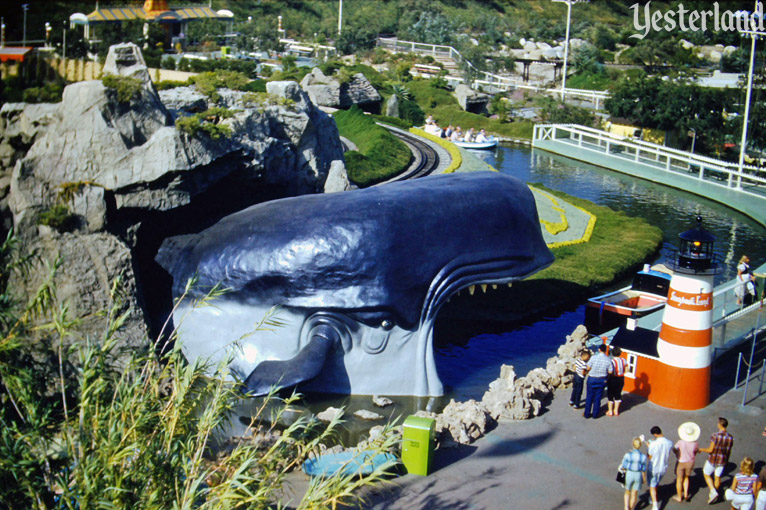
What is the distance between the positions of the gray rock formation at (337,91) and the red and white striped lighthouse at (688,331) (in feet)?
93.0

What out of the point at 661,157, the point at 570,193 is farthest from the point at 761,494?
the point at 661,157

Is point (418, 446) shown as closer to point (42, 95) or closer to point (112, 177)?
point (112, 177)

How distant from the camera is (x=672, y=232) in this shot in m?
33.7

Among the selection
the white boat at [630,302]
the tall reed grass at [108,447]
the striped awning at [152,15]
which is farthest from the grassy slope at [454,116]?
the tall reed grass at [108,447]

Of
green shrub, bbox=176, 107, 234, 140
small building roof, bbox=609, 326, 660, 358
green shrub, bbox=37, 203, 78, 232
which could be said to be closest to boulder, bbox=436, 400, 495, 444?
small building roof, bbox=609, 326, 660, 358

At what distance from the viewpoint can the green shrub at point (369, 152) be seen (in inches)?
1337

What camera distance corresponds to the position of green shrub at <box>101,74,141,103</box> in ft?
60.4

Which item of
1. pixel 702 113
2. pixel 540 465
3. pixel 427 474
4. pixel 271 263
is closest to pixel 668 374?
pixel 540 465

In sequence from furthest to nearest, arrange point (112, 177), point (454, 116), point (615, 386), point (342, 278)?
point (454, 116)
point (112, 177)
point (342, 278)
point (615, 386)

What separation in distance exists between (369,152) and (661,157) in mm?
19113

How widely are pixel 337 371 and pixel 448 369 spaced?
10.6 ft

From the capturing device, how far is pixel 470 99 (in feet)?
192

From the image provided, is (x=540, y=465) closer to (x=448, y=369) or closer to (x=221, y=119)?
(x=448, y=369)

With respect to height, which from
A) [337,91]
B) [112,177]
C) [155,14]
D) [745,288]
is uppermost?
[155,14]
